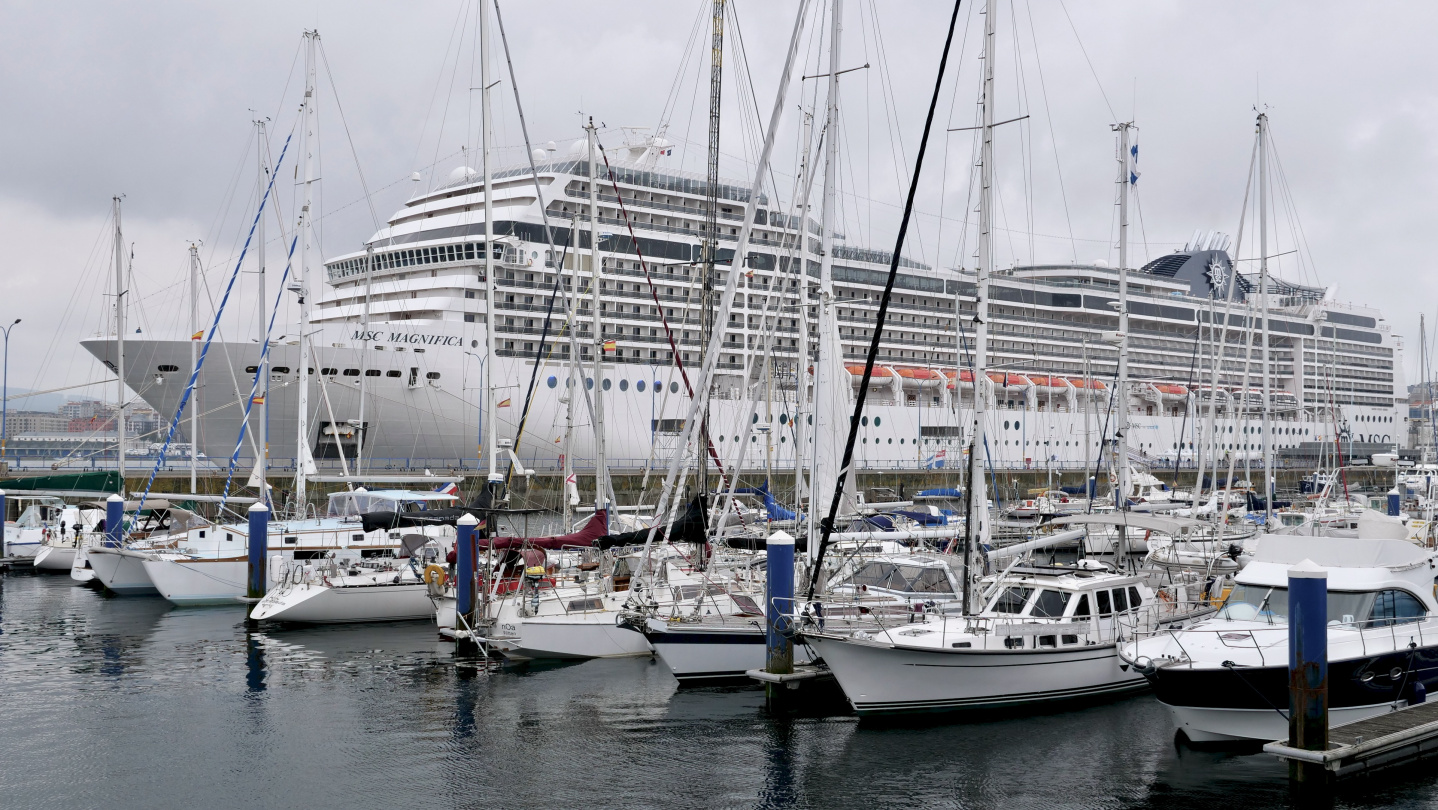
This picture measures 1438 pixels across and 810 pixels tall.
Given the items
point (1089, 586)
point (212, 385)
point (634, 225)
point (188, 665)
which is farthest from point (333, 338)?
point (1089, 586)

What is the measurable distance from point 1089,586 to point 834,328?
7919 millimetres

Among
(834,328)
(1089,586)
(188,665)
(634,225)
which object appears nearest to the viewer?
(1089,586)

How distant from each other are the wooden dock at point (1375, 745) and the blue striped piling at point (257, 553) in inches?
853

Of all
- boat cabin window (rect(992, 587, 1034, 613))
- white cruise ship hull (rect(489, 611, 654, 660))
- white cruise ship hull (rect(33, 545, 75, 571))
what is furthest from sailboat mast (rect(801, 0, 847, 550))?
white cruise ship hull (rect(33, 545, 75, 571))

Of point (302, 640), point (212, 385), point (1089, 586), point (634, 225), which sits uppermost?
point (634, 225)

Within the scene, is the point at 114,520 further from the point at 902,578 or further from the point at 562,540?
the point at 902,578

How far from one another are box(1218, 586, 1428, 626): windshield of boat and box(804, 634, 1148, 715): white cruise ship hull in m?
1.89

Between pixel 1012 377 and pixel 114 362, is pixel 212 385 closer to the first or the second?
pixel 114 362

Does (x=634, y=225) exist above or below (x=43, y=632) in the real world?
above

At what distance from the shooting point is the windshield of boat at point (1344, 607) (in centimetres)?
1438

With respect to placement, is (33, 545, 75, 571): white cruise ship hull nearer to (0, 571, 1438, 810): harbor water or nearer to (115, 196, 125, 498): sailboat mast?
(115, 196, 125, 498): sailboat mast

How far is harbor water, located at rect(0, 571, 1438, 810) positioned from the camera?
12688 mm

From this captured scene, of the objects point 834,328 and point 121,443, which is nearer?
point 834,328

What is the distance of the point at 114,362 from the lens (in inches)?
1528
